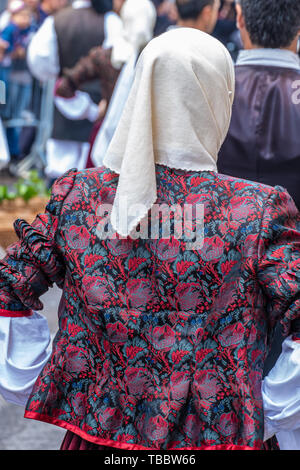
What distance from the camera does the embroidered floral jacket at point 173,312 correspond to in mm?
1718

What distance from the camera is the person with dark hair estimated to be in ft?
14.0

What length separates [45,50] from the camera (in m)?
5.91

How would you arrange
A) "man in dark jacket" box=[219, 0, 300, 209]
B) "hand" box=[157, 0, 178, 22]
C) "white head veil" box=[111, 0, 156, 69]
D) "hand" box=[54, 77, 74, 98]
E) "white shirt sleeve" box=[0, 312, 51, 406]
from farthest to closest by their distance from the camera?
"hand" box=[157, 0, 178, 22] → "hand" box=[54, 77, 74, 98] → "white head veil" box=[111, 0, 156, 69] → "man in dark jacket" box=[219, 0, 300, 209] → "white shirt sleeve" box=[0, 312, 51, 406]

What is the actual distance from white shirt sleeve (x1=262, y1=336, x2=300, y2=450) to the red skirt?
0.38 m

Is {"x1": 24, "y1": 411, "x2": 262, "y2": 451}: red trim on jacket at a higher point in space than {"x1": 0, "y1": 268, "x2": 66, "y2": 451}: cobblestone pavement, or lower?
higher

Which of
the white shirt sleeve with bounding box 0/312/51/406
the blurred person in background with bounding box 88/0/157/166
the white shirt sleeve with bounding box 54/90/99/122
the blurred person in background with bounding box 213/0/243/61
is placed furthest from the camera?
the blurred person in background with bounding box 213/0/243/61

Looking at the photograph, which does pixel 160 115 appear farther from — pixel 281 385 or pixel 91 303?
pixel 281 385

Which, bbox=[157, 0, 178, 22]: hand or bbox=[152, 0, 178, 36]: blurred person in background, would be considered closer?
bbox=[152, 0, 178, 36]: blurred person in background

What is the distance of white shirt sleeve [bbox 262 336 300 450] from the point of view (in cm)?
176

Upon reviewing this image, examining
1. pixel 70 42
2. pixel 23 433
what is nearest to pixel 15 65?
pixel 70 42

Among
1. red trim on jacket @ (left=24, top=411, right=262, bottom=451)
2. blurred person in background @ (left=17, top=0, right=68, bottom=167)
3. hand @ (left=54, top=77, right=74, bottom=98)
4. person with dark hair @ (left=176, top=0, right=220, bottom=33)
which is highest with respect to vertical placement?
person with dark hair @ (left=176, top=0, right=220, bottom=33)

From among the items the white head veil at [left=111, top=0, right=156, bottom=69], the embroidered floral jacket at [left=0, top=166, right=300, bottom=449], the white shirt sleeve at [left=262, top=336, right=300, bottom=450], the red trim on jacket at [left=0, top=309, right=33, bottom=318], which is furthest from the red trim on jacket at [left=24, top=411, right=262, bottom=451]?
the white head veil at [left=111, top=0, right=156, bottom=69]

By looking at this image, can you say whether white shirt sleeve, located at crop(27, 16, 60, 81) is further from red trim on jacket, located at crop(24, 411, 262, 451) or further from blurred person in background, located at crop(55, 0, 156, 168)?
red trim on jacket, located at crop(24, 411, 262, 451)

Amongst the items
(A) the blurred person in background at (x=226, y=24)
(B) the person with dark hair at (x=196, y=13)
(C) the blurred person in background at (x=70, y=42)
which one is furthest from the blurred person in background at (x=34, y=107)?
(B) the person with dark hair at (x=196, y=13)
